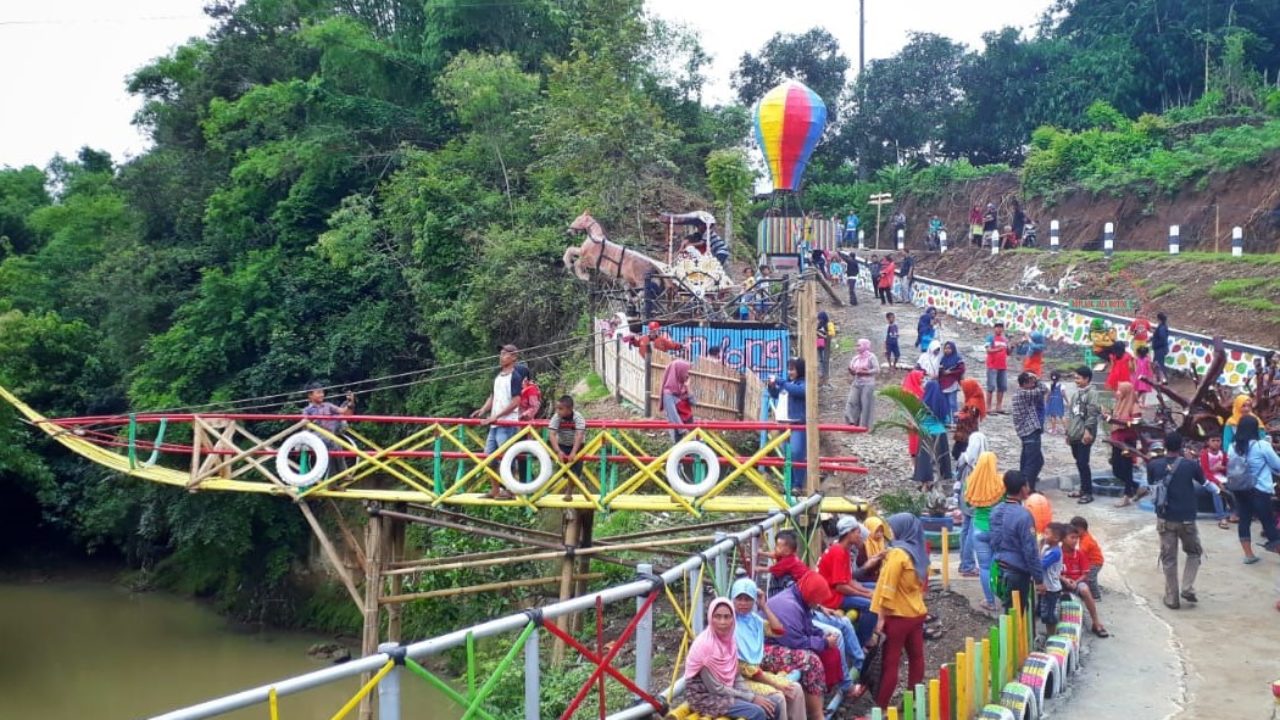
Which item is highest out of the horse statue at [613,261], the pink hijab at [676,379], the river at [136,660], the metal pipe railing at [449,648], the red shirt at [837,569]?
the horse statue at [613,261]

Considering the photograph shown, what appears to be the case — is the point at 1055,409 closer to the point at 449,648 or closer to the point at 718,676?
the point at 718,676

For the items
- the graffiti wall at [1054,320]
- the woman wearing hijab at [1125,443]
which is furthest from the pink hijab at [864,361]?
the graffiti wall at [1054,320]

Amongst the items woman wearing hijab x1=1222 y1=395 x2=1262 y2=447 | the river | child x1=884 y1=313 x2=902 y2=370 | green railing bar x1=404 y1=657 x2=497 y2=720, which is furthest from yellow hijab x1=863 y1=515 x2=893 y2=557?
the river

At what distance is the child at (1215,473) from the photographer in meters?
13.7

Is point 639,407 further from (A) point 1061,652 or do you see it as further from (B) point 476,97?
(B) point 476,97

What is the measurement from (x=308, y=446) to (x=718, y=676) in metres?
8.00

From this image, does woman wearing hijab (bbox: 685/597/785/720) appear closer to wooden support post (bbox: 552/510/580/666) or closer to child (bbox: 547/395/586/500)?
child (bbox: 547/395/586/500)

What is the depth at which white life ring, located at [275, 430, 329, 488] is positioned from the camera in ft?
42.4

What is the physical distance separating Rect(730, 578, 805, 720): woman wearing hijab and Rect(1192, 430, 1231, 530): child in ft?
29.2

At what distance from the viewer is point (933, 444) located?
1403 cm

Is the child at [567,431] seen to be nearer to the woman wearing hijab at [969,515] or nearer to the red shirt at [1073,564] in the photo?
the woman wearing hijab at [969,515]

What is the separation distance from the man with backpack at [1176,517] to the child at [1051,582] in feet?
4.87

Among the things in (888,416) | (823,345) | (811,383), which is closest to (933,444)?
(811,383)

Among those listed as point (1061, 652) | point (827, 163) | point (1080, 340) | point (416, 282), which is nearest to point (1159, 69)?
point (827, 163)
